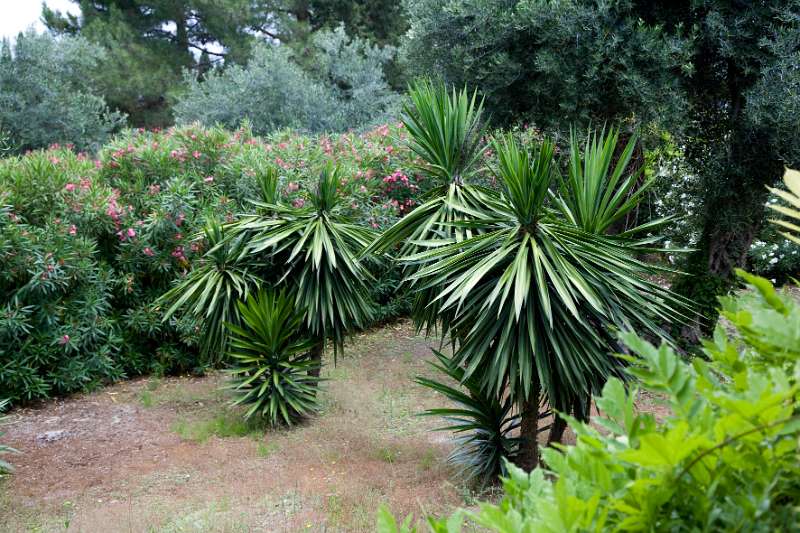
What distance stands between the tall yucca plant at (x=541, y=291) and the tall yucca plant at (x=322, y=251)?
5.78 ft

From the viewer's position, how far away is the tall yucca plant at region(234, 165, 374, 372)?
5.73 metres

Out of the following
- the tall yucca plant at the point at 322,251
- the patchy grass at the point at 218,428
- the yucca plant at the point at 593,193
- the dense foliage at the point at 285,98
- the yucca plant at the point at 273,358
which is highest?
the dense foliage at the point at 285,98

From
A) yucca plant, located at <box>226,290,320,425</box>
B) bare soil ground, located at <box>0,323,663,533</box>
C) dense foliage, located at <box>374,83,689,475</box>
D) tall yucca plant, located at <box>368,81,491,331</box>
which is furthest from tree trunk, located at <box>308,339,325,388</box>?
dense foliage, located at <box>374,83,689,475</box>

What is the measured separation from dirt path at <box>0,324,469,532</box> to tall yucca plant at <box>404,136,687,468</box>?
3.69 ft

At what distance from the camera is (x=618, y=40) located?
225 inches

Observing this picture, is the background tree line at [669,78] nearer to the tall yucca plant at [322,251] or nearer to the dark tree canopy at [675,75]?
the dark tree canopy at [675,75]

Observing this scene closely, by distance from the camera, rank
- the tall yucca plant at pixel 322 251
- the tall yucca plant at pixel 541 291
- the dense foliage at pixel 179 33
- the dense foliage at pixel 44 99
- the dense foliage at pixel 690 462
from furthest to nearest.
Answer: the dense foliage at pixel 179 33, the dense foliage at pixel 44 99, the tall yucca plant at pixel 322 251, the tall yucca plant at pixel 541 291, the dense foliage at pixel 690 462

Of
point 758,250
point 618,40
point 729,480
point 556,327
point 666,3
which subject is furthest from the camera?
point 758,250

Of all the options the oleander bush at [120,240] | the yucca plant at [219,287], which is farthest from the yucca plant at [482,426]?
the oleander bush at [120,240]

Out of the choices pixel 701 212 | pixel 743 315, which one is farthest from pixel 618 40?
pixel 743 315

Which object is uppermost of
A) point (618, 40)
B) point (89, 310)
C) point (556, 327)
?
point (618, 40)

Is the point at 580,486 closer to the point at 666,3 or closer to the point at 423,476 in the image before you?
the point at 423,476

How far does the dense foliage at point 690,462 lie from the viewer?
100 centimetres

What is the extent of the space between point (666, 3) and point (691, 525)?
6249 mm
